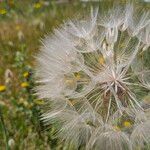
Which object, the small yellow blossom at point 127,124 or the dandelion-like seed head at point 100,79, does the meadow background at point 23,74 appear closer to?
the dandelion-like seed head at point 100,79

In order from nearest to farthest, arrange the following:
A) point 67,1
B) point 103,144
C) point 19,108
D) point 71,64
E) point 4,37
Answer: point 103,144 → point 71,64 → point 19,108 → point 4,37 → point 67,1

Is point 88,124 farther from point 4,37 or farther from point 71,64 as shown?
point 4,37

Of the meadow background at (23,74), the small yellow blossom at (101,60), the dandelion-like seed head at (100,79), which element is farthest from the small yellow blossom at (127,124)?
the meadow background at (23,74)

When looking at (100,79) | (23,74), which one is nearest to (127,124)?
(100,79)

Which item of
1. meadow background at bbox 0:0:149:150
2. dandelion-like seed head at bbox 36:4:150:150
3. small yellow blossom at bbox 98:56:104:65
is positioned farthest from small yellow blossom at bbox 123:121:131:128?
meadow background at bbox 0:0:149:150

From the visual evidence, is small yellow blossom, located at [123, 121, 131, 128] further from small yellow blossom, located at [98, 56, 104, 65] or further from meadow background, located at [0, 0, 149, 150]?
meadow background, located at [0, 0, 149, 150]

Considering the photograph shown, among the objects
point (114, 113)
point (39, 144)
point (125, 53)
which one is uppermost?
point (125, 53)

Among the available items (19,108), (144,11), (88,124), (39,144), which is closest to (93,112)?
(88,124)
